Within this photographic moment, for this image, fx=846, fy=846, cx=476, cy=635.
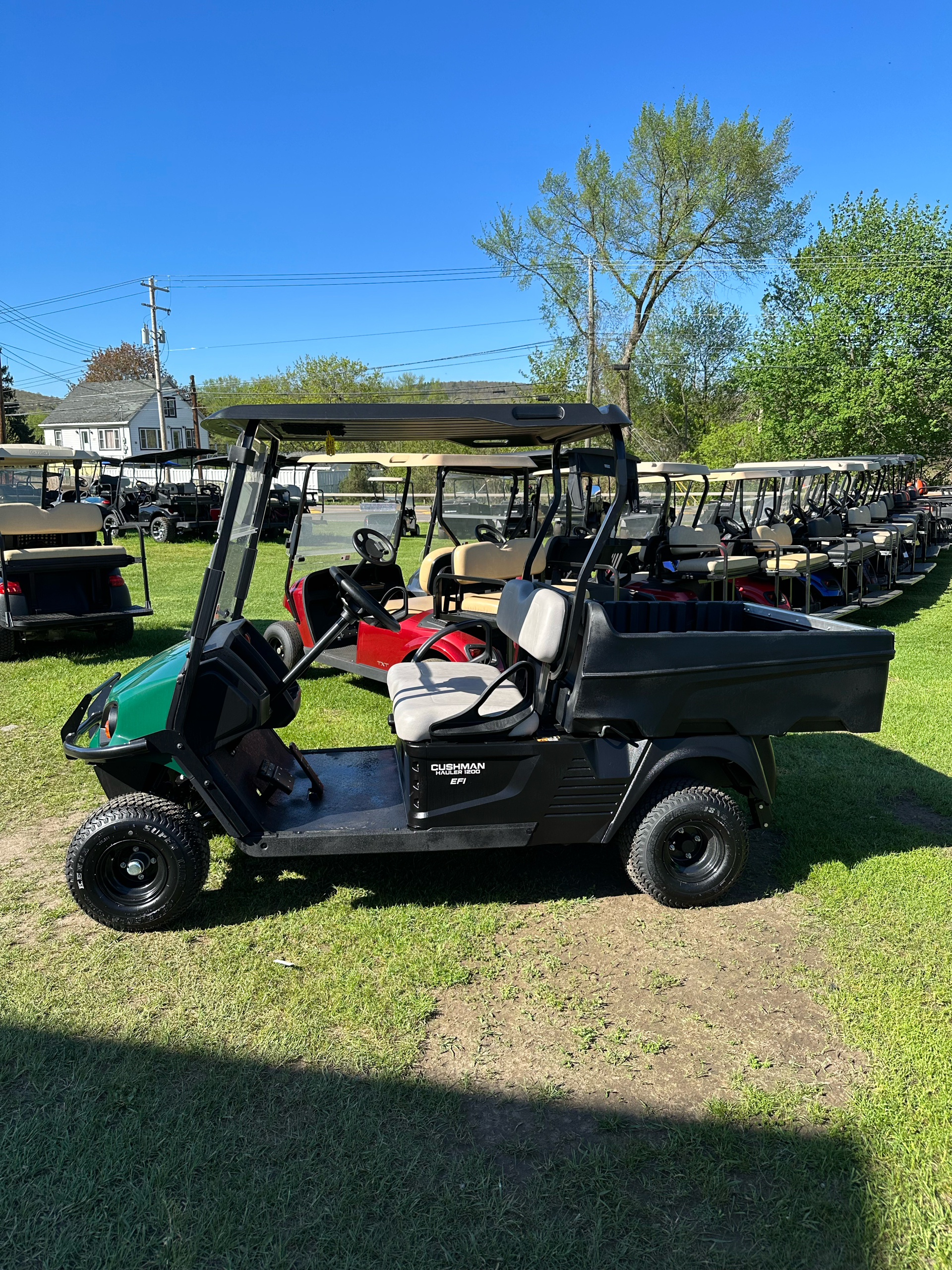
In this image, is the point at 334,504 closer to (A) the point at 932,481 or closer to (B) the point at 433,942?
(B) the point at 433,942

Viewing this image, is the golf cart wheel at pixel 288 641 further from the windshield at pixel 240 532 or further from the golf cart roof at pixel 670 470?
the golf cart roof at pixel 670 470

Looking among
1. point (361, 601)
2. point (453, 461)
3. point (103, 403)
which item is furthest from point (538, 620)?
point (103, 403)

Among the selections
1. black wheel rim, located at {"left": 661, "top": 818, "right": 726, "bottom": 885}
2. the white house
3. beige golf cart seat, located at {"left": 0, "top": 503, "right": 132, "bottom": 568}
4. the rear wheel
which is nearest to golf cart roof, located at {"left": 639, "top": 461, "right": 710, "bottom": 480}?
beige golf cart seat, located at {"left": 0, "top": 503, "right": 132, "bottom": 568}

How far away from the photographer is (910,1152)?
82.4 inches

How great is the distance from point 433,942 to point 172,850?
0.97m

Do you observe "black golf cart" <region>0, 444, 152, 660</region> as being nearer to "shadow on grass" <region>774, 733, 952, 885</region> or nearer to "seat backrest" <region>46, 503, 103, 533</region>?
"seat backrest" <region>46, 503, 103, 533</region>

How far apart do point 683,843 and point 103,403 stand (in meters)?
56.4

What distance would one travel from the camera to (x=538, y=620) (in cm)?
327

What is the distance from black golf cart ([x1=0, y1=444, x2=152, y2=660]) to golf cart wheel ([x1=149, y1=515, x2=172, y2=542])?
11634 millimetres

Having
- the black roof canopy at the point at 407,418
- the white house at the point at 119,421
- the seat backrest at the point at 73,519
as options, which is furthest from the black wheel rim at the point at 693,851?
the white house at the point at 119,421

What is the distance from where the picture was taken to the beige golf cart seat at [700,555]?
805 cm

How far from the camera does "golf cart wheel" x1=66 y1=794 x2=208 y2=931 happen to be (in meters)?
2.92

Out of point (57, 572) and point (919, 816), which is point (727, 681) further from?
point (57, 572)

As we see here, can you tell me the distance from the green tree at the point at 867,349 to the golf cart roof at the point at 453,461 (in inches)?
703
